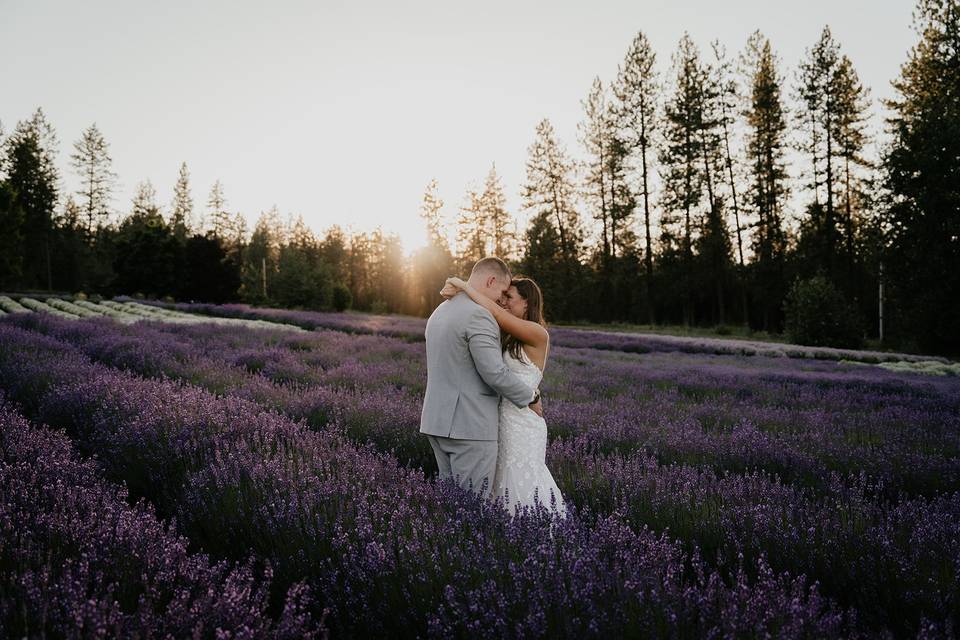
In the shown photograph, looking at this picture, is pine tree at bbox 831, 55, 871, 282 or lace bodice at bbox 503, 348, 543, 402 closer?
lace bodice at bbox 503, 348, 543, 402

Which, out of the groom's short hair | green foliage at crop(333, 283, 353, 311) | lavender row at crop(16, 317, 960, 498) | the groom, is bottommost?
lavender row at crop(16, 317, 960, 498)

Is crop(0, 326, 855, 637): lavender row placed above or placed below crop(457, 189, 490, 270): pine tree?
below

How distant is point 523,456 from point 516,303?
104 centimetres

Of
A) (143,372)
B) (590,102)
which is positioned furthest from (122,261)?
(143,372)

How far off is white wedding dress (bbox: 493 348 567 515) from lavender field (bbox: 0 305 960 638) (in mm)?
269

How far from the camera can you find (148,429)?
3719mm

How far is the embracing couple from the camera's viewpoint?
327 cm

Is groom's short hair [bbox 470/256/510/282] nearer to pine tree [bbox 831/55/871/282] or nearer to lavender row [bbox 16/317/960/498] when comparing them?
lavender row [bbox 16/317/960/498]

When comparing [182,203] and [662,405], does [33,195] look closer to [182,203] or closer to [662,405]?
[182,203]

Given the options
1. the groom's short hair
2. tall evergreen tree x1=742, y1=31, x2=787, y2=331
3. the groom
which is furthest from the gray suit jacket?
tall evergreen tree x1=742, y1=31, x2=787, y2=331

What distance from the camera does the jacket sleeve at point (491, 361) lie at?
3.22 meters

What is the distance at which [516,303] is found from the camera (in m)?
3.83

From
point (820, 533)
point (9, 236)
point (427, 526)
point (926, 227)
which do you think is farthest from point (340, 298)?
point (820, 533)

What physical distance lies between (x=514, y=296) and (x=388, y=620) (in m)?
2.29
